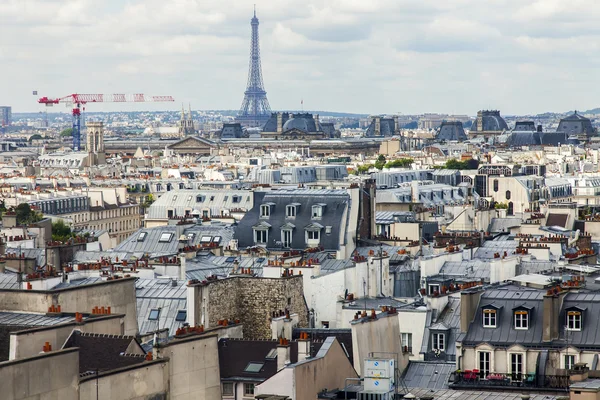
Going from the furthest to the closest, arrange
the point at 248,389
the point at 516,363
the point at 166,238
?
the point at 166,238, the point at 516,363, the point at 248,389

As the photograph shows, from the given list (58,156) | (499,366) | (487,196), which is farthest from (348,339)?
(58,156)

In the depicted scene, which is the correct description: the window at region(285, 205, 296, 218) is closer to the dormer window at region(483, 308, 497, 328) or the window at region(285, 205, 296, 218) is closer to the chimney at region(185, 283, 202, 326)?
the chimney at region(185, 283, 202, 326)

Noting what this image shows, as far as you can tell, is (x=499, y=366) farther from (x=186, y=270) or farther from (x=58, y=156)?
(x=58, y=156)

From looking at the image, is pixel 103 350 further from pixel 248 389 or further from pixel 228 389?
pixel 228 389

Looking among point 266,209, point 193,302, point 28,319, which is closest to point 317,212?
point 266,209

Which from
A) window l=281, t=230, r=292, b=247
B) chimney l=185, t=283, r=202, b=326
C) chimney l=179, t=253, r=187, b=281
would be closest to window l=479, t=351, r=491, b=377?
chimney l=185, t=283, r=202, b=326

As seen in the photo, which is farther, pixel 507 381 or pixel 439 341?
pixel 439 341
